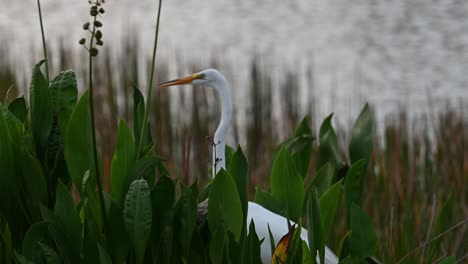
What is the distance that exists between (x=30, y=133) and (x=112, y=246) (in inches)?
12.4

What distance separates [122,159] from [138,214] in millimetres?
170

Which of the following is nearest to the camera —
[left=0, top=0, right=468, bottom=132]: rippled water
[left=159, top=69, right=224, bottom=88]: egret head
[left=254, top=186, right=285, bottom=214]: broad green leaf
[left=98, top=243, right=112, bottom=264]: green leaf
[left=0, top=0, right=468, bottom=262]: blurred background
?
[left=98, top=243, right=112, bottom=264]: green leaf

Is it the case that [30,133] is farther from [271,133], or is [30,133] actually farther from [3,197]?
[271,133]

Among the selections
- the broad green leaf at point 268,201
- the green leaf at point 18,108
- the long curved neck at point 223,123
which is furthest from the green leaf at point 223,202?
the long curved neck at point 223,123

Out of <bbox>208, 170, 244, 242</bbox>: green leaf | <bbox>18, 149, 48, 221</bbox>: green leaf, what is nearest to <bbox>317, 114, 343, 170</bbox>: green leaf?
<bbox>208, 170, 244, 242</bbox>: green leaf

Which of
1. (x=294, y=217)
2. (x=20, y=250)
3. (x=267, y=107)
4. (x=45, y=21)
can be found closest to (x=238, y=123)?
(x=267, y=107)

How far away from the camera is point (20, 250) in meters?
2.16

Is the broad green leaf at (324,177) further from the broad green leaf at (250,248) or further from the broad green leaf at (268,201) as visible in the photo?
the broad green leaf at (250,248)

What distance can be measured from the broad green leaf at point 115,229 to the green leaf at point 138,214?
3 cm

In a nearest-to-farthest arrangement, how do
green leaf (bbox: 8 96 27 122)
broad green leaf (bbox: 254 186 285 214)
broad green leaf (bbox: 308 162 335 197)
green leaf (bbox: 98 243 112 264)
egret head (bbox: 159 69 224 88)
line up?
1. green leaf (bbox: 98 243 112 264)
2. green leaf (bbox: 8 96 27 122)
3. broad green leaf (bbox: 254 186 285 214)
4. broad green leaf (bbox: 308 162 335 197)
5. egret head (bbox: 159 69 224 88)

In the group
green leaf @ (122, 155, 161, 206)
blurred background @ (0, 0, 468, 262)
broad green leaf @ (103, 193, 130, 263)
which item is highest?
green leaf @ (122, 155, 161, 206)

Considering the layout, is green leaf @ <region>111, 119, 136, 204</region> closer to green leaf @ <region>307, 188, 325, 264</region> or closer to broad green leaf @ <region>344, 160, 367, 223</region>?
green leaf @ <region>307, 188, 325, 264</region>

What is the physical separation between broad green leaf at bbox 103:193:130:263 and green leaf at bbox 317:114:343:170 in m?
1.10

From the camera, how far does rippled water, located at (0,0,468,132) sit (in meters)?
8.03
